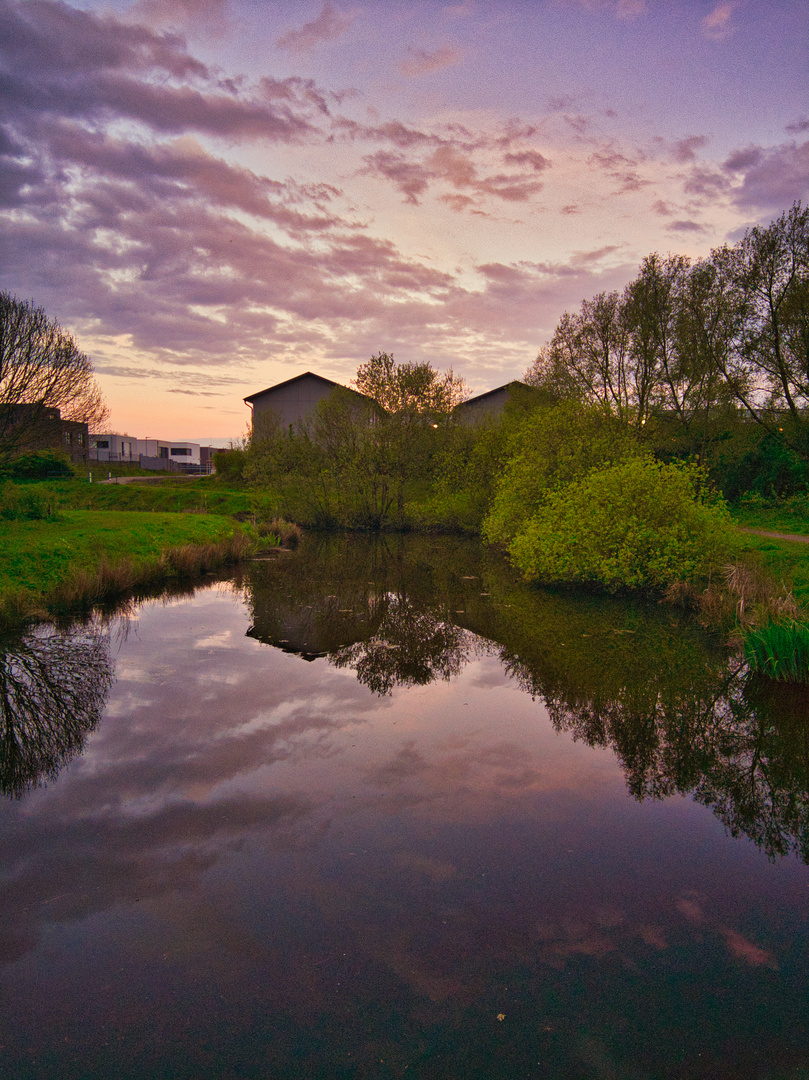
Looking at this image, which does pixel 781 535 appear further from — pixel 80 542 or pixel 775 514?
pixel 80 542

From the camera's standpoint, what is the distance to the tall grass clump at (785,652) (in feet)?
31.9

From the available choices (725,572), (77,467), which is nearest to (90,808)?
(725,572)

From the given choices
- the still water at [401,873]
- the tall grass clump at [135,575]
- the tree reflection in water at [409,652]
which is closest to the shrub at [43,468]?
the tall grass clump at [135,575]

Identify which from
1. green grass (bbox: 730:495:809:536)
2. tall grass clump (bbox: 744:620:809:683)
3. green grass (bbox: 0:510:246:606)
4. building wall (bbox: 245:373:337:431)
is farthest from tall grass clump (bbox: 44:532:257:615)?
building wall (bbox: 245:373:337:431)

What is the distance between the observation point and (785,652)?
9836 mm

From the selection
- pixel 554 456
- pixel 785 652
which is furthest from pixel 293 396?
pixel 785 652

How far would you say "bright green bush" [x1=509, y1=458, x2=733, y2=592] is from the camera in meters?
16.0

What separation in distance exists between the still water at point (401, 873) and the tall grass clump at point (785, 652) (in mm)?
657

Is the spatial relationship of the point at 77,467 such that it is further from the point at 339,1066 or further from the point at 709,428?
the point at 339,1066

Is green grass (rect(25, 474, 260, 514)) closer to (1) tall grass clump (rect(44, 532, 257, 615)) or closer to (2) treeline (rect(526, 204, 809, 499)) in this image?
(1) tall grass clump (rect(44, 532, 257, 615))

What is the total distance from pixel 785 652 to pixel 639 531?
6.55m

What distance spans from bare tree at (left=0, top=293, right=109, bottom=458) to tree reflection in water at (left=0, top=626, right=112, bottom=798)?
640 inches

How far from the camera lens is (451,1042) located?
3.36m

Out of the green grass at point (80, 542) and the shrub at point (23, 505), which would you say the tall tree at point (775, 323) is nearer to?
the green grass at point (80, 542)
